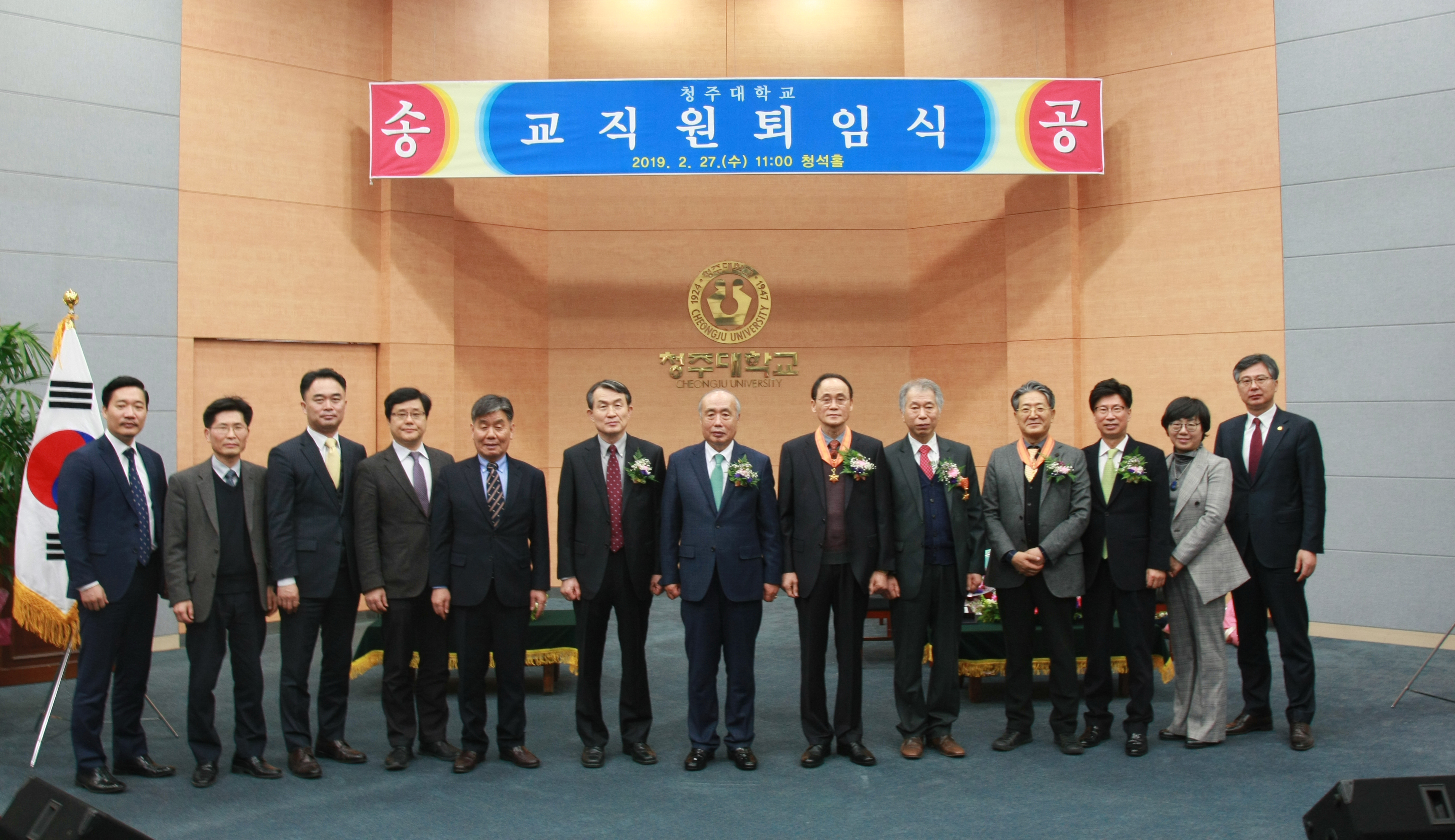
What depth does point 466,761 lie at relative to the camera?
4.00 m

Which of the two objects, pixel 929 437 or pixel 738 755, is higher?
pixel 929 437

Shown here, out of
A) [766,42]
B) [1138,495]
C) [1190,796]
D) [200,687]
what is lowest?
[1190,796]

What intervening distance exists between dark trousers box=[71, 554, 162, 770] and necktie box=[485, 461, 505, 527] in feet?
4.18

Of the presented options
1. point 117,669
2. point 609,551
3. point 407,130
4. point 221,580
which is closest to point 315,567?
point 221,580

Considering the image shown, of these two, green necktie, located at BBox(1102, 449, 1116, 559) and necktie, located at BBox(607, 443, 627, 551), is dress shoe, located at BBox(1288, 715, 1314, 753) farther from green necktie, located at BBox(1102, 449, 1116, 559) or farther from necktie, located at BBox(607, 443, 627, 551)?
necktie, located at BBox(607, 443, 627, 551)

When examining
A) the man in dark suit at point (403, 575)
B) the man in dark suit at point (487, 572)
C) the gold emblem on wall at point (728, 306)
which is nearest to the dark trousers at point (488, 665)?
the man in dark suit at point (487, 572)

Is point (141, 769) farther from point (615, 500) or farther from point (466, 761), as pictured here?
point (615, 500)

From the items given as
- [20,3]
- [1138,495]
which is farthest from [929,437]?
[20,3]

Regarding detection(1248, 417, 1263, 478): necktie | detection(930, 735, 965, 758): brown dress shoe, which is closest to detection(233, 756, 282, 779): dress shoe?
detection(930, 735, 965, 758): brown dress shoe

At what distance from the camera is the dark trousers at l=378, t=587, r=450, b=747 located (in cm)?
413

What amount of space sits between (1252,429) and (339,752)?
408 centimetres

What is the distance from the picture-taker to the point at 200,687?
3.90 metres

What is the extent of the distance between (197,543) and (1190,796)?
3.74 metres

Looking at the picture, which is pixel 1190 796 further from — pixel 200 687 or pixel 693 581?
pixel 200 687
